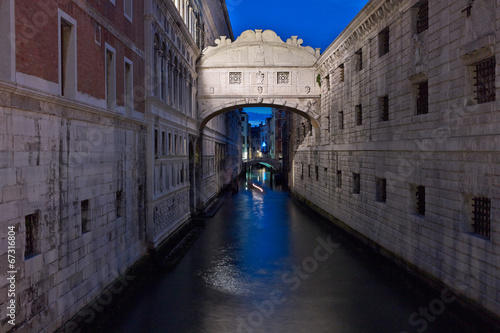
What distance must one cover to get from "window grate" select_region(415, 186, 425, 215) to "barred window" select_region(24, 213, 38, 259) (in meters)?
11.0

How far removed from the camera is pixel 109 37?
11.4 meters

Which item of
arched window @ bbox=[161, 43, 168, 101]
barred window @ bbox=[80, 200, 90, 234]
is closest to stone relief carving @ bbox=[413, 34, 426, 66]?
arched window @ bbox=[161, 43, 168, 101]

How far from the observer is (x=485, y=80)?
375 inches

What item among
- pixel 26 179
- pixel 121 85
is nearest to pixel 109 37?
pixel 121 85

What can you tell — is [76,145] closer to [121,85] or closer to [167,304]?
[121,85]

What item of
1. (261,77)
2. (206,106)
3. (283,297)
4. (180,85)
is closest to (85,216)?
(283,297)

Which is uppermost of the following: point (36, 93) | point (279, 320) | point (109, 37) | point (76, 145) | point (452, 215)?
point (109, 37)

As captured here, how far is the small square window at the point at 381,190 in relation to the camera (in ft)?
51.3

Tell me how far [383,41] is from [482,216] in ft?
29.5

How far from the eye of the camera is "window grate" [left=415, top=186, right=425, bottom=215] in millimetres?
12607

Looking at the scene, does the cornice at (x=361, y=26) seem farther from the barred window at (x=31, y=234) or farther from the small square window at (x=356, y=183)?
the barred window at (x=31, y=234)

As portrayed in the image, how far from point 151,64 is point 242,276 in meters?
8.76

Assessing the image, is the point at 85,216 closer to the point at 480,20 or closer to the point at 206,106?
the point at 480,20

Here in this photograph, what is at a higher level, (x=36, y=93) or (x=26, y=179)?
(x=36, y=93)
